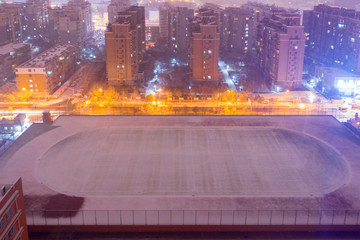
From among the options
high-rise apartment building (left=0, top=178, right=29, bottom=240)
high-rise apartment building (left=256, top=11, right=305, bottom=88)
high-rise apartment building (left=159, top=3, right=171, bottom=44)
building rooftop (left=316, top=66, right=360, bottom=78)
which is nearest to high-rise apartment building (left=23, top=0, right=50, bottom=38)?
high-rise apartment building (left=159, top=3, right=171, bottom=44)

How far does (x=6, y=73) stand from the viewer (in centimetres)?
2491

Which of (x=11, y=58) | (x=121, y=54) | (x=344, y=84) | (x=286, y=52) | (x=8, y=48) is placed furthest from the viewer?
(x=8, y=48)

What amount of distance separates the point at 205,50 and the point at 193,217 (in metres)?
16.3

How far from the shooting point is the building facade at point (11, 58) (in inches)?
965

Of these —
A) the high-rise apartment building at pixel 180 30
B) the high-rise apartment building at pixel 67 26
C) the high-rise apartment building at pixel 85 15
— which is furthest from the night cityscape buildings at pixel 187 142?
the high-rise apartment building at pixel 85 15

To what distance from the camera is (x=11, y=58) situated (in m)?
25.7

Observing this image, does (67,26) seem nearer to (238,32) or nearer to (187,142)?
(238,32)

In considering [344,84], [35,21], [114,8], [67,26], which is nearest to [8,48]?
[67,26]

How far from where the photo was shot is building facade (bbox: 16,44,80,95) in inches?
845

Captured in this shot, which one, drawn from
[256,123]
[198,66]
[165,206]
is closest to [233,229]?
[165,206]

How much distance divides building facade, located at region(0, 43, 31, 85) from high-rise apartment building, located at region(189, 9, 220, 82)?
39.0 ft

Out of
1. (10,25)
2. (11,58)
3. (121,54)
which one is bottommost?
(11,58)

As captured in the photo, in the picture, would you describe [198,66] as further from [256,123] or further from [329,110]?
[256,123]

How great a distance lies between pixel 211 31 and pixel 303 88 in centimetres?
627
